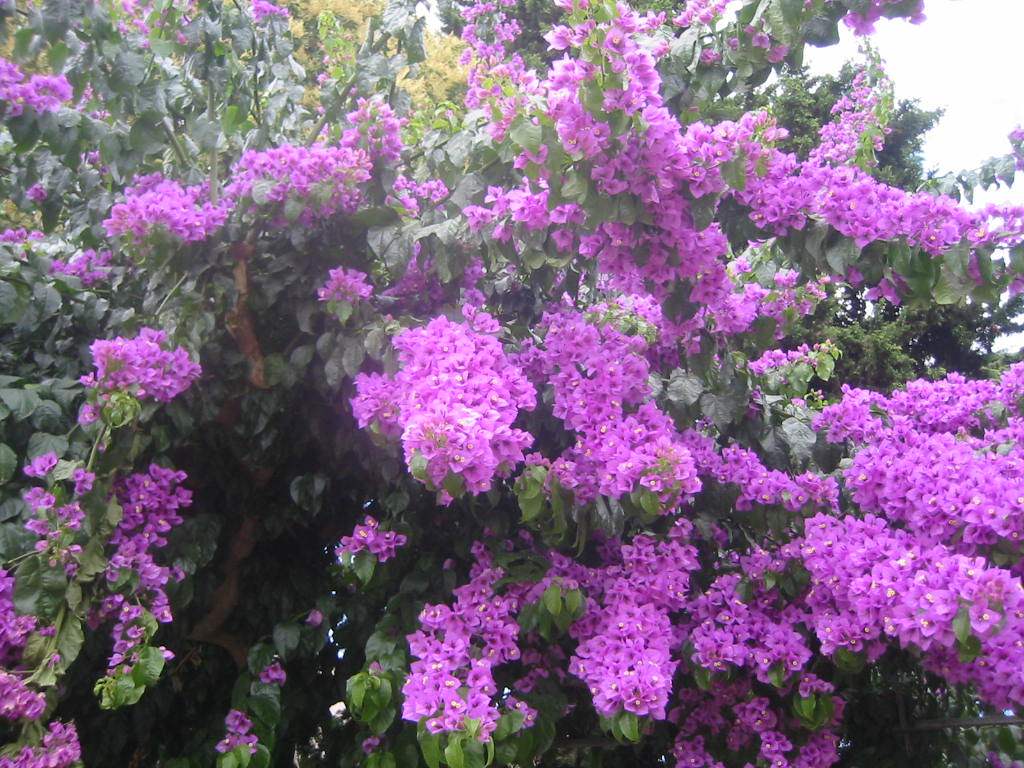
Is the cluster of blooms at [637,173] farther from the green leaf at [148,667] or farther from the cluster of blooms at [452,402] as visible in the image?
the green leaf at [148,667]

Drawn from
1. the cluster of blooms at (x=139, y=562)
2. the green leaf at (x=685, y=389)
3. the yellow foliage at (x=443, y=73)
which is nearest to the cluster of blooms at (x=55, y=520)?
the cluster of blooms at (x=139, y=562)

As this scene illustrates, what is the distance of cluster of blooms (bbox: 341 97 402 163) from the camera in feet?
6.51

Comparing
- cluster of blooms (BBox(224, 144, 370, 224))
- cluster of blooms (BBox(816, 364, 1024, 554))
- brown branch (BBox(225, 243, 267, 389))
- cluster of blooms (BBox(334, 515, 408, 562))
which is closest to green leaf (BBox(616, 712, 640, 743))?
cluster of blooms (BBox(334, 515, 408, 562))

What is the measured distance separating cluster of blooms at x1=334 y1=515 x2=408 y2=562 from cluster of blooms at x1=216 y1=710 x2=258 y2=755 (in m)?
0.41

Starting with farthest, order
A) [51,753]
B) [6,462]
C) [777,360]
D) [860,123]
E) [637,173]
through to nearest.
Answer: [860,123] < [777,360] < [6,462] < [637,173] < [51,753]

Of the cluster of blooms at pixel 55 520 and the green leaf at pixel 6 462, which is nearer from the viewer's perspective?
the cluster of blooms at pixel 55 520

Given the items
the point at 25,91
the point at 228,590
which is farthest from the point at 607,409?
the point at 25,91

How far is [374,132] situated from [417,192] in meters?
0.37

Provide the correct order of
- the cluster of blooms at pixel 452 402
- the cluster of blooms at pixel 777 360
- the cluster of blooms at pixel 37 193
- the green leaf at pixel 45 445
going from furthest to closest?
1. the cluster of blooms at pixel 777 360
2. the cluster of blooms at pixel 37 193
3. the green leaf at pixel 45 445
4. the cluster of blooms at pixel 452 402

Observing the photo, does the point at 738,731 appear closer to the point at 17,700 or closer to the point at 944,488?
the point at 944,488

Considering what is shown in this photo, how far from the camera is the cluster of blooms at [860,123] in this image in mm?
3127

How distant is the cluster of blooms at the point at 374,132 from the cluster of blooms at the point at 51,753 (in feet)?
4.00

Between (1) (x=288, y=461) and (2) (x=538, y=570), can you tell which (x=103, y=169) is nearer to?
(1) (x=288, y=461)

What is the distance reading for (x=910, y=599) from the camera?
67.4 inches
